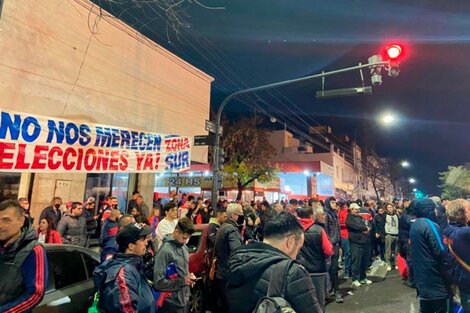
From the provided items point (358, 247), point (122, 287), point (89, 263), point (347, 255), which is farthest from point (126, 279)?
point (347, 255)

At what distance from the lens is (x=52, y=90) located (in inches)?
349

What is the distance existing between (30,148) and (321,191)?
3694 centimetres

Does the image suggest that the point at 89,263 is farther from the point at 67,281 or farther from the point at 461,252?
the point at 461,252

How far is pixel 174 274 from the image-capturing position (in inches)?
142

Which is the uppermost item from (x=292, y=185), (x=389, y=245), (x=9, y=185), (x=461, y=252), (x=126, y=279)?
(x=292, y=185)

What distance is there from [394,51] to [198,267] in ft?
22.8

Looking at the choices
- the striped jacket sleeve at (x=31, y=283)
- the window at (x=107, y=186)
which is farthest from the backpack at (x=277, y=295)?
the window at (x=107, y=186)

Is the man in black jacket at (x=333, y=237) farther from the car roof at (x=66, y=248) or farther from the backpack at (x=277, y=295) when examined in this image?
the backpack at (x=277, y=295)

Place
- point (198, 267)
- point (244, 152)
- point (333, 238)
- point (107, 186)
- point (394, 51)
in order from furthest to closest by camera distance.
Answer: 1. point (244, 152)
2. point (107, 186)
3. point (394, 51)
4. point (333, 238)
5. point (198, 267)

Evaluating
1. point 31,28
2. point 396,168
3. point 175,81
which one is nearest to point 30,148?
point 31,28

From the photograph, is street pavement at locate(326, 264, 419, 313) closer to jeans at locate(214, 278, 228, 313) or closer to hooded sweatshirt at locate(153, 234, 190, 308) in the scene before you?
jeans at locate(214, 278, 228, 313)

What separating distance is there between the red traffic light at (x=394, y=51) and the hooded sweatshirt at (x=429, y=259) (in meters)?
5.08

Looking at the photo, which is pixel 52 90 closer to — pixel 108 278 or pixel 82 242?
pixel 82 242

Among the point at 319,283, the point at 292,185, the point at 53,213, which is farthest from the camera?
the point at 292,185
